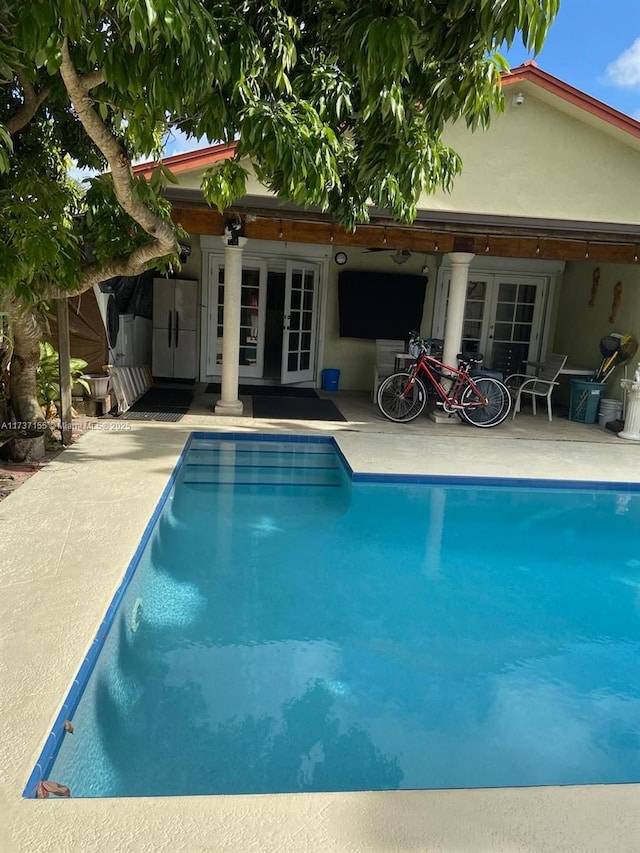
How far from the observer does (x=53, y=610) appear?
3.03m

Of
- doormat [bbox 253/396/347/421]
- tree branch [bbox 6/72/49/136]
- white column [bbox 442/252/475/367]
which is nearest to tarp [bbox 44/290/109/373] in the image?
doormat [bbox 253/396/347/421]

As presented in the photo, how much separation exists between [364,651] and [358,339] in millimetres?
7676

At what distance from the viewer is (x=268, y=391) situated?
9.92m

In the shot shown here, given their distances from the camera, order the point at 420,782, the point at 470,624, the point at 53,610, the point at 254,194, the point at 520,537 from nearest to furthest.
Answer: the point at 420,782 < the point at 53,610 < the point at 470,624 < the point at 520,537 < the point at 254,194

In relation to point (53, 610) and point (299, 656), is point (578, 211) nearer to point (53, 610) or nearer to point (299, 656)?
point (299, 656)

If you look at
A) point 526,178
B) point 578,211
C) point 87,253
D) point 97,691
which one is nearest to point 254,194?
point 87,253

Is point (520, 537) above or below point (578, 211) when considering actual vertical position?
below

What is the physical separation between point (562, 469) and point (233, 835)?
5.36 m

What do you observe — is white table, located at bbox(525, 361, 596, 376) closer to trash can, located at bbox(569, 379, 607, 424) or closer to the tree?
trash can, located at bbox(569, 379, 607, 424)

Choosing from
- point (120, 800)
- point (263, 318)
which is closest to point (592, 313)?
point (263, 318)

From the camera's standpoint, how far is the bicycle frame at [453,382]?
807 centimetres

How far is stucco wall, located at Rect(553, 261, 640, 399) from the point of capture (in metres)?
8.88

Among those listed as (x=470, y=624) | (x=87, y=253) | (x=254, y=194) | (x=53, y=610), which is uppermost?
(x=254, y=194)

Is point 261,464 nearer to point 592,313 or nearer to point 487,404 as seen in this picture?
point 487,404
